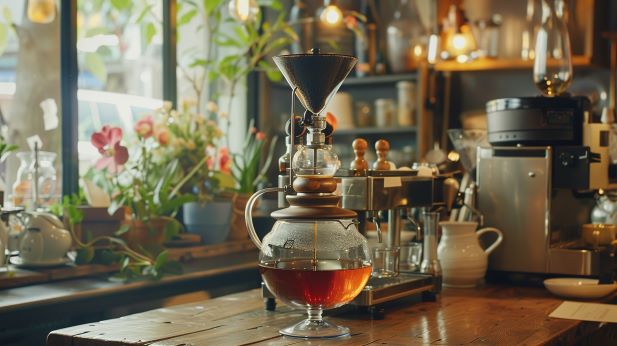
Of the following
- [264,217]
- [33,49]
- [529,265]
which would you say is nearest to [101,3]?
[33,49]

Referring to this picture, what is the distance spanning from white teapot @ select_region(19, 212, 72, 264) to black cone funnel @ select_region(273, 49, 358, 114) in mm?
1204

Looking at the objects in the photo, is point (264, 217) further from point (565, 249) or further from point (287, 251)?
point (287, 251)

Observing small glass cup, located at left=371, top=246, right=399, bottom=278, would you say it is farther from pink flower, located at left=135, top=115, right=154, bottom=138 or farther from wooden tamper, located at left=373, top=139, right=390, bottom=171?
pink flower, located at left=135, top=115, right=154, bottom=138

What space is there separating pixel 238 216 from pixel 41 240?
3.38 feet

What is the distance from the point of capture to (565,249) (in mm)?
2387

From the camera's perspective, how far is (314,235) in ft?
5.28

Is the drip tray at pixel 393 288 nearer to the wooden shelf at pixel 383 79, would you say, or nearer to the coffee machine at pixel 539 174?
the coffee machine at pixel 539 174

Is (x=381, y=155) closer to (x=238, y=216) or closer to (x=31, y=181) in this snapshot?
(x=31, y=181)

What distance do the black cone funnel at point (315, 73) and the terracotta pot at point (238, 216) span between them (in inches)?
69.1

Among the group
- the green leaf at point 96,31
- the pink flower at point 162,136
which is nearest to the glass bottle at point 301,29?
the green leaf at point 96,31

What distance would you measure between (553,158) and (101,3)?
76.8 inches

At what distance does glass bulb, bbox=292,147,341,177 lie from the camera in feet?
5.43

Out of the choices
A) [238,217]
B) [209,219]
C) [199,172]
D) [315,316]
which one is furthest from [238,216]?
[315,316]

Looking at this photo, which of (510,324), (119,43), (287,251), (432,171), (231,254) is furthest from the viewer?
(119,43)
